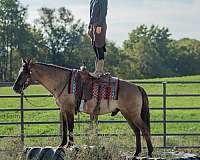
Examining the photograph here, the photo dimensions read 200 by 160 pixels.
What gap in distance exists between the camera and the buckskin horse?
9.38 m

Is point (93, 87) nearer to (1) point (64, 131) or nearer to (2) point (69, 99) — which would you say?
(2) point (69, 99)

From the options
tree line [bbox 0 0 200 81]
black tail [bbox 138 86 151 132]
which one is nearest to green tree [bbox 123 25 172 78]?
tree line [bbox 0 0 200 81]

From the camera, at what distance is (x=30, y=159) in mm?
9078

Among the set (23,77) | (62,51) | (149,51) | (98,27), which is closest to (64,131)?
(23,77)

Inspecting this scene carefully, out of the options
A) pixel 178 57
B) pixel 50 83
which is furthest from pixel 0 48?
pixel 50 83

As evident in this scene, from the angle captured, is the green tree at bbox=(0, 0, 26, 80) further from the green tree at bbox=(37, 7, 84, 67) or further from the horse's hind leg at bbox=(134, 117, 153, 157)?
the horse's hind leg at bbox=(134, 117, 153, 157)

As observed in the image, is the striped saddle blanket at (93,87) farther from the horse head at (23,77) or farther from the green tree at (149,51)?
the green tree at (149,51)

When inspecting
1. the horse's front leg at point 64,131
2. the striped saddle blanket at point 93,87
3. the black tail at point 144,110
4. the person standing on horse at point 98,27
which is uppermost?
the person standing on horse at point 98,27

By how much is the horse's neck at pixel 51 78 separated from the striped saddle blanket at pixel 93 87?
0.16m

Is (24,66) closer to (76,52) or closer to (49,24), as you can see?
(76,52)

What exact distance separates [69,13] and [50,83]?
4609cm

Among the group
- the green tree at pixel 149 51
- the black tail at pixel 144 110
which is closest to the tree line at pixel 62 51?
the green tree at pixel 149 51

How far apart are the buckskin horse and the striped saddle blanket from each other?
3.1 inches

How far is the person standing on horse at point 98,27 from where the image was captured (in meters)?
9.20
